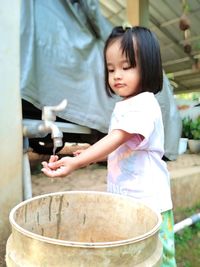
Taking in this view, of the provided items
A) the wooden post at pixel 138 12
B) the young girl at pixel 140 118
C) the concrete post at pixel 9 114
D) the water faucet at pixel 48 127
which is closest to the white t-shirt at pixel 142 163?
the young girl at pixel 140 118

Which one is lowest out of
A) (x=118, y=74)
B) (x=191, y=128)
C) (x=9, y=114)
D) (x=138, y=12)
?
(x=191, y=128)

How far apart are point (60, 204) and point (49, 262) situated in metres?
0.37

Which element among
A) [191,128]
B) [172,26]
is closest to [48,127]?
[191,128]

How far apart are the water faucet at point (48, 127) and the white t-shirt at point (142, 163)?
9.8 inches

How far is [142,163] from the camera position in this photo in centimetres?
117

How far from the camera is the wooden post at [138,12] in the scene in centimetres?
412

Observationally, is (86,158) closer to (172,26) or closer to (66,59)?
(66,59)

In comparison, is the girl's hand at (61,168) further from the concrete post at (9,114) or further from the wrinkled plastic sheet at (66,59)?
the wrinkled plastic sheet at (66,59)

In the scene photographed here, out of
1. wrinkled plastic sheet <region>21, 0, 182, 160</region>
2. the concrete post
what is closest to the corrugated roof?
wrinkled plastic sheet <region>21, 0, 182, 160</region>

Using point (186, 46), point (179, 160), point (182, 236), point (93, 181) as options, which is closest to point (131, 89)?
point (93, 181)

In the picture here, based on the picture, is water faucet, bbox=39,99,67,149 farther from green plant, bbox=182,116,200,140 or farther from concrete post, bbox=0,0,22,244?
green plant, bbox=182,116,200,140

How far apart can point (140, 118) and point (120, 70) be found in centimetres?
21

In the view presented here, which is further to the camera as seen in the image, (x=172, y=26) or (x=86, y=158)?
(x=172, y=26)

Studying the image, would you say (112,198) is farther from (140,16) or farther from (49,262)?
(140,16)
